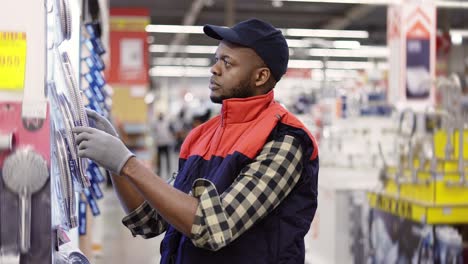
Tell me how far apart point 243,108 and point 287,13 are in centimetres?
1760

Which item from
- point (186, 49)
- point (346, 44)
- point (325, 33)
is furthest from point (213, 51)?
point (325, 33)

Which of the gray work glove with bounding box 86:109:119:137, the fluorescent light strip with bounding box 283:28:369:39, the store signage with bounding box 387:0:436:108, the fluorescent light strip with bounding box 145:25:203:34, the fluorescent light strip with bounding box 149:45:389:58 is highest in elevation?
the fluorescent light strip with bounding box 145:25:203:34

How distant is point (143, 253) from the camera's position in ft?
24.2

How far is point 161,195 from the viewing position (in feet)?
5.20

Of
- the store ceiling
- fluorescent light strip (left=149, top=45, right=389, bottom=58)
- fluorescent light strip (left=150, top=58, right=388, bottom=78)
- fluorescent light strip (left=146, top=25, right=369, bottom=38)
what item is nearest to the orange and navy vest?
the store ceiling

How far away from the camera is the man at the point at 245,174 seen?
1.61 m

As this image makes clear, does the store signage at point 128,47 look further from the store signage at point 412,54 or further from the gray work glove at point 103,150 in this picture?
the gray work glove at point 103,150

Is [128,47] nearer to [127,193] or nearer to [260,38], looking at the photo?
[127,193]

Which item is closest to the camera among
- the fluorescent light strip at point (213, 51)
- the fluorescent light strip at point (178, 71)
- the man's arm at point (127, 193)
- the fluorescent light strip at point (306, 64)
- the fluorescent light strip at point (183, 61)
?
the man's arm at point (127, 193)

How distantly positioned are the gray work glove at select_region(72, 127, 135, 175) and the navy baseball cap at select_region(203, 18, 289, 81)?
0.43 m

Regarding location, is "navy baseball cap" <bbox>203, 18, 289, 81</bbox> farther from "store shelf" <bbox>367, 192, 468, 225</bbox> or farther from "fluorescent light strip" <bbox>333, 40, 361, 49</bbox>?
"fluorescent light strip" <bbox>333, 40, 361, 49</bbox>

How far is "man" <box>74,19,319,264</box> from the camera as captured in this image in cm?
161

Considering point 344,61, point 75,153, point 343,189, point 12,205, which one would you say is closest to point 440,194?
point 343,189

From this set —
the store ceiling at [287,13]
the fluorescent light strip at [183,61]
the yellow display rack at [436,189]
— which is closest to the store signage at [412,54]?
the yellow display rack at [436,189]
